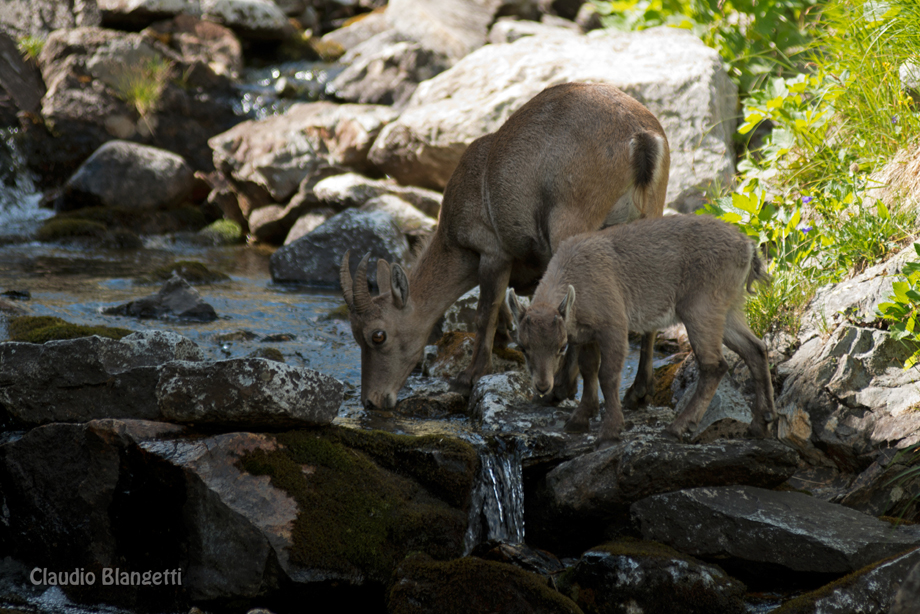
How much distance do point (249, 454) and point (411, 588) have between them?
128cm

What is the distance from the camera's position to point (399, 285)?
7211 mm

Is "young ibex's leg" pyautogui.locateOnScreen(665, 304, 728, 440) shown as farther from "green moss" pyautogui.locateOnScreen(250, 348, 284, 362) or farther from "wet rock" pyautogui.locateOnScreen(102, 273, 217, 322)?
"wet rock" pyautogui.locateOnScreen(102, 273, 217, 322)

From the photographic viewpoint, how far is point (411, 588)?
399cm

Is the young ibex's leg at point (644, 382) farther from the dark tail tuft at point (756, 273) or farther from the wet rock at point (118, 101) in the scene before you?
the wet rock at point (118, 101)

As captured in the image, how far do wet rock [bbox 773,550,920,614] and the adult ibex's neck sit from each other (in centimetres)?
436

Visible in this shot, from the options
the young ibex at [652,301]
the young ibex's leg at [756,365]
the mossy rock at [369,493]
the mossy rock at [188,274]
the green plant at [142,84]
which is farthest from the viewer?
the green plant at [142,84]

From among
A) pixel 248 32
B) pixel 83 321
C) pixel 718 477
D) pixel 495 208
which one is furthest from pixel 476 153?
pixel 248 32

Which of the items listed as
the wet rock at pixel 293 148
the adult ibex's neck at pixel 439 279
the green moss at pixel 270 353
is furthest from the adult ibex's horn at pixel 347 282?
the wet rock at pixel 293 148

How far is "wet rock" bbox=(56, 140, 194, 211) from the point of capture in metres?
16.1

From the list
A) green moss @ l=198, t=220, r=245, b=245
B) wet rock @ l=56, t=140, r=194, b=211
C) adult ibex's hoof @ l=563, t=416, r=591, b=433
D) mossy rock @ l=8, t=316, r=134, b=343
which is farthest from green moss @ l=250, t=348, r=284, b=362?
wet rock @ l=56, t=140, r=194, b=211

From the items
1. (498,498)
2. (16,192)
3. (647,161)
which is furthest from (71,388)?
(16,192)

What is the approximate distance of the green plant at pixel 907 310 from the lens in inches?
203

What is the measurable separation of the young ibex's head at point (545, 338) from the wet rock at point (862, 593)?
6.52 feet

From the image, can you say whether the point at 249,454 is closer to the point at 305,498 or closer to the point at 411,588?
the point at 305,498
